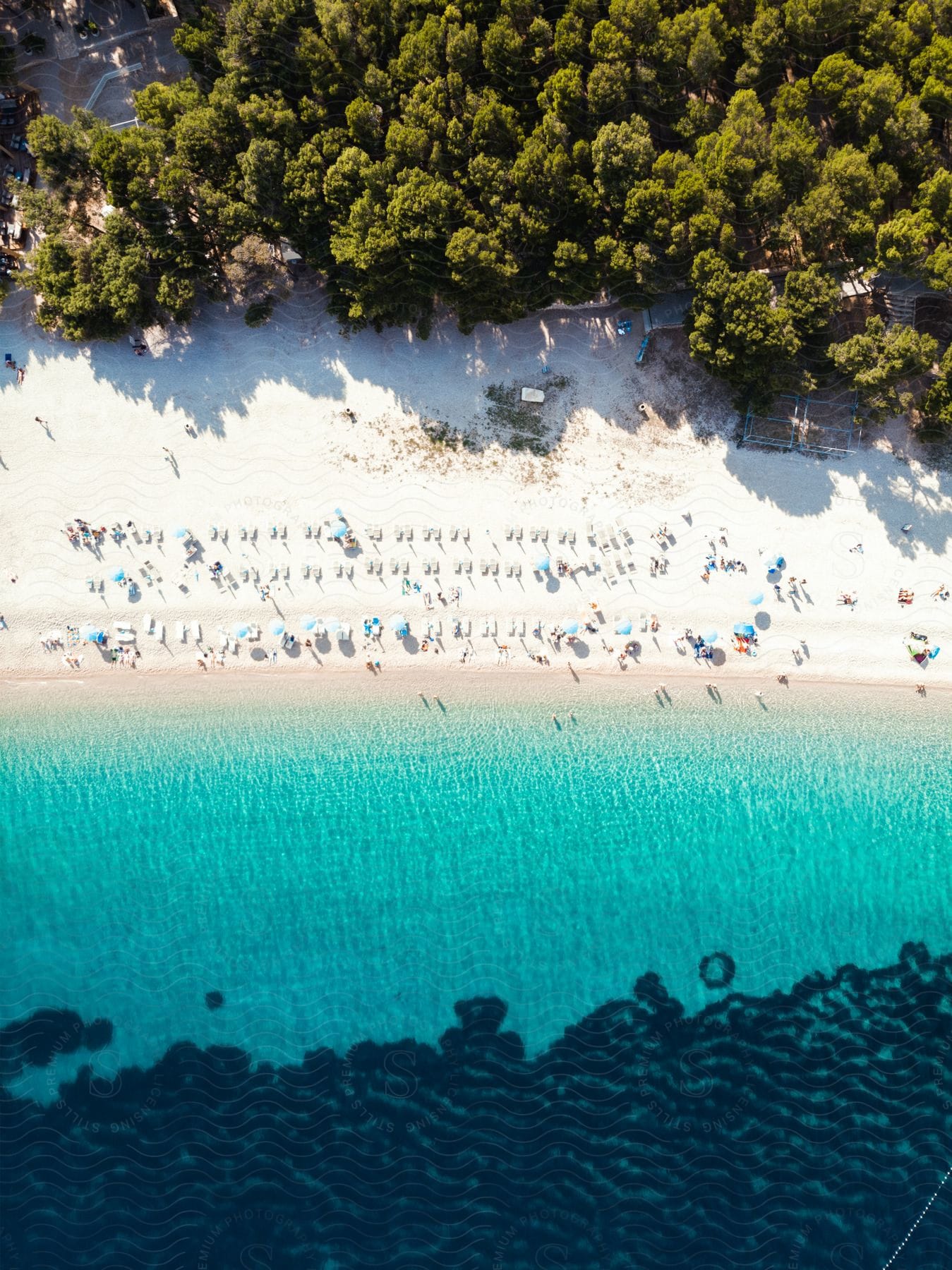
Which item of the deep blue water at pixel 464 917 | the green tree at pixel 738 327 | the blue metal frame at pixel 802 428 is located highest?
the green tree at pixel 738 327

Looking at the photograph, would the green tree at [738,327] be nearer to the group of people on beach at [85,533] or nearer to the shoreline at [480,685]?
the shoreline at [480,685]

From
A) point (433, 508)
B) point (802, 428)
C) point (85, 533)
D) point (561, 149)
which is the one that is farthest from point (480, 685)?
point (561, 149)

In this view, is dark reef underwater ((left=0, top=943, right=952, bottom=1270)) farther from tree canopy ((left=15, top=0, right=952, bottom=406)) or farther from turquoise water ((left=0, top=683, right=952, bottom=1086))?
tree canopy ((left=15, top=0, right=952, bottom=406))

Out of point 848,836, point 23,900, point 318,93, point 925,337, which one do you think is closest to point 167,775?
point 23,900

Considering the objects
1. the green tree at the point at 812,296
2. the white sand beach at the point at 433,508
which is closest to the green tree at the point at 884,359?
the green tree at the point at 812,296

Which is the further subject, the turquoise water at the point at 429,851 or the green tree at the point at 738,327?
the turquoise water at the point at 429,851

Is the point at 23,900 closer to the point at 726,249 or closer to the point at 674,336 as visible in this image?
the point at 674,336
